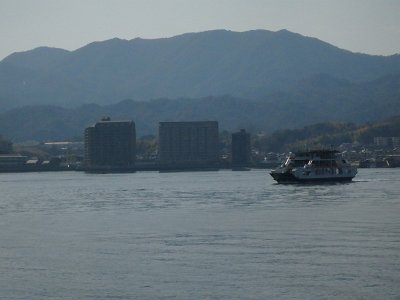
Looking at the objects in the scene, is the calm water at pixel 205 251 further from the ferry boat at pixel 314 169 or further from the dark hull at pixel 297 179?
the ferry boat at pixel 314 169

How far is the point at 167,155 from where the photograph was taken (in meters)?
141

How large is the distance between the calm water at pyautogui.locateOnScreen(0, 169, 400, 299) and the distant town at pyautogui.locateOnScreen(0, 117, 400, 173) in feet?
266

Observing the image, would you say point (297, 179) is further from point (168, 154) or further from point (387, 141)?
point (387, 141)

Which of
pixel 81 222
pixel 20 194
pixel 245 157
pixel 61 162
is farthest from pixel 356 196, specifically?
pixel 61 162

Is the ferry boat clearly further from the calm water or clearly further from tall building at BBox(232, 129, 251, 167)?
tall building at BBox(232, 129, 251, 167)

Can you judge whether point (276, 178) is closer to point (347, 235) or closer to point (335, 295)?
point (347, 235)

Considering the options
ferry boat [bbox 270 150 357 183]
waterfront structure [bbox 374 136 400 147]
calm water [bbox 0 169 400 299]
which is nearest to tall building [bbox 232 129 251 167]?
waterfront structure [bbox 374 136 400 147]

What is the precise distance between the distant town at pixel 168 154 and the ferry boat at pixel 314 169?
49748mm

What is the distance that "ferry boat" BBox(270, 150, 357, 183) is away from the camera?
6512 centimetres

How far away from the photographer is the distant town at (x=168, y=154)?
125413 millimetres

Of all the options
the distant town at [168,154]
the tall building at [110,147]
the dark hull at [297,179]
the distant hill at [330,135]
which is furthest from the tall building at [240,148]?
the dark hull at [297,179]

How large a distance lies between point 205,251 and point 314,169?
133 ft

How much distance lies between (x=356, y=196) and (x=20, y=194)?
2079 cm

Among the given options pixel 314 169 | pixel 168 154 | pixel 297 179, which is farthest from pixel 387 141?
pixel 297 179
